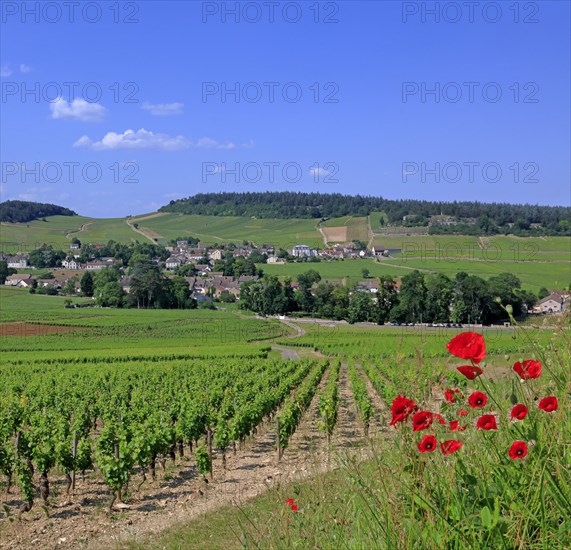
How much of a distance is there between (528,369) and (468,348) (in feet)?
1.60

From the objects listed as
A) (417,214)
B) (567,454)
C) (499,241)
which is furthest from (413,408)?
(417,214)

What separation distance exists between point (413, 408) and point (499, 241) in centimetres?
14256

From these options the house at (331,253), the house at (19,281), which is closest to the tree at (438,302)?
the house at (331,253)

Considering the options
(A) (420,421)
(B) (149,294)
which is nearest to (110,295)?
(B) (149,294)

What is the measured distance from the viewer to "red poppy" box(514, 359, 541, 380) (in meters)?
2.96

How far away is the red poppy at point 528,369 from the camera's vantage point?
2.96 metres

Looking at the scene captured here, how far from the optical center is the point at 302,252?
14912 centimetres

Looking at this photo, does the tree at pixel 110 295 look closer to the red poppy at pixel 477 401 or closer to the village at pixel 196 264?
the village at pixel 196 264

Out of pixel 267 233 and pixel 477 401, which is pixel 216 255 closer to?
pixel 267 233

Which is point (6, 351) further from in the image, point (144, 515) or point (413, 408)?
point (413, 408)

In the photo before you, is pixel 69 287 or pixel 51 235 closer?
pixel 69 287

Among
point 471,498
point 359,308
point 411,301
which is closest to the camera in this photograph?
point 471,498

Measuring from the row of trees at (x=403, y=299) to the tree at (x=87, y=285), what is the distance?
29.0 m

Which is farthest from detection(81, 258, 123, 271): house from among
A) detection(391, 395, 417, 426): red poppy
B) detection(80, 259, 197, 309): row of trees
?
detection(391, 395, 417, 426): red poppy
